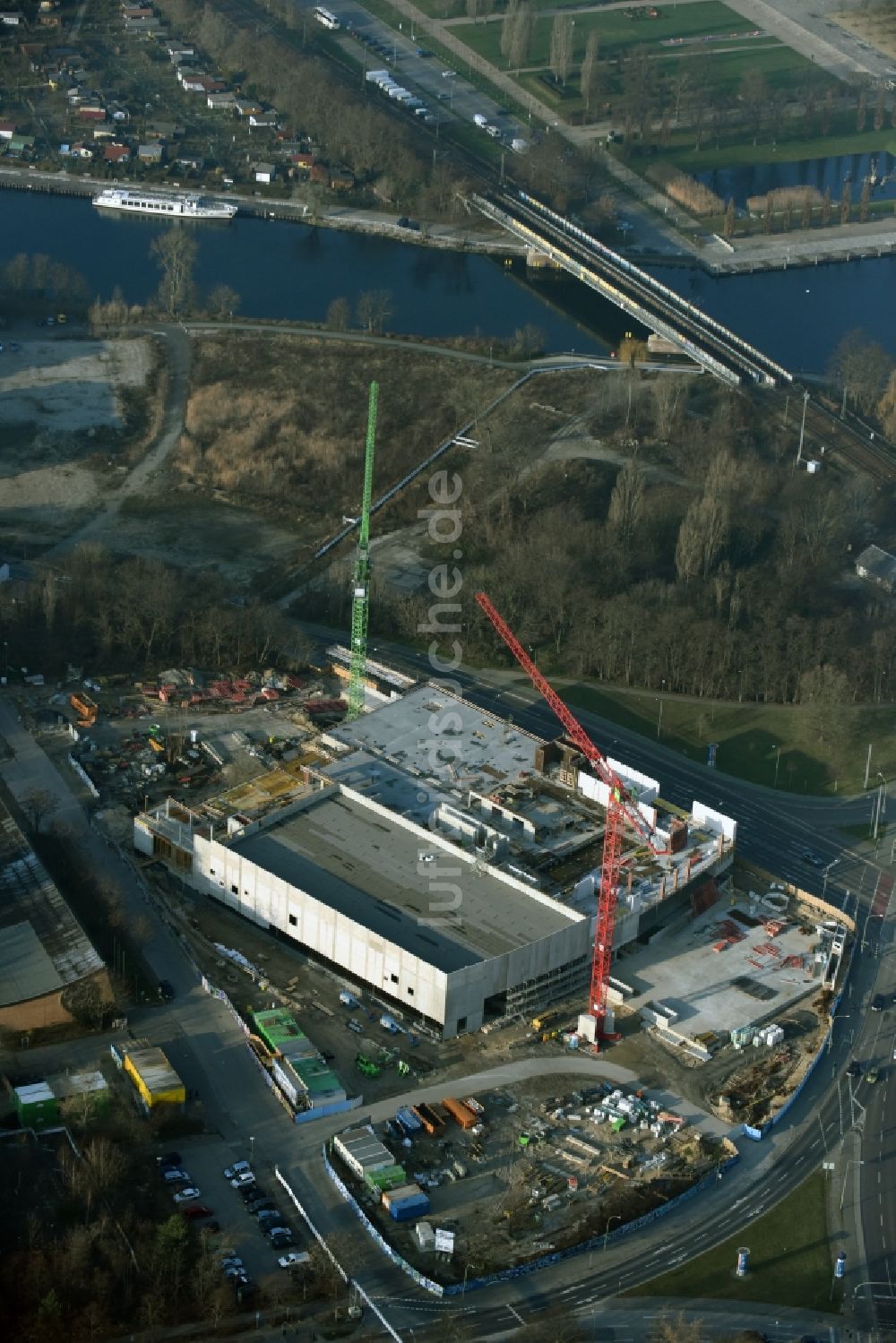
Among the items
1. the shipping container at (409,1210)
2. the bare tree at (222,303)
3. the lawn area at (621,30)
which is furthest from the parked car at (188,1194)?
the lawn area at (621,30)

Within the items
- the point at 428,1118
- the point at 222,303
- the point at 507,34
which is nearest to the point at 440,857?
the point at 428,1118

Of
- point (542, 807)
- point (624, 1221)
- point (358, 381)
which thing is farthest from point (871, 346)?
point (624, 1221)

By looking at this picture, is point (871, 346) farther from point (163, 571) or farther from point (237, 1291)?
point (237, 1291)

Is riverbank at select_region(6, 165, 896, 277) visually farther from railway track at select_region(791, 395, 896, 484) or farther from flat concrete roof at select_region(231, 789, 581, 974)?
flat concrete roof at select_region(231, 789, 581, 974)

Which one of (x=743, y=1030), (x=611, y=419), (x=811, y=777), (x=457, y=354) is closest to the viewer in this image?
(x=743, y=1030)

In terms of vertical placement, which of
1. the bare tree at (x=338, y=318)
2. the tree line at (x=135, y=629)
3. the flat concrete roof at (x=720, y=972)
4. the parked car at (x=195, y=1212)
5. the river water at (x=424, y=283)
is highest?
the river water at (x=424, y=283)

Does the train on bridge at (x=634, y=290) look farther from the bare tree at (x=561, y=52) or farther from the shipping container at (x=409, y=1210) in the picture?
the shipping container at (x=409, y=1210)

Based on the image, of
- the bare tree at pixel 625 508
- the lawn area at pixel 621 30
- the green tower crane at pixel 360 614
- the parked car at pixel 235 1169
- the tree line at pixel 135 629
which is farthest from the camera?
the lawn area at pixel 621 30
